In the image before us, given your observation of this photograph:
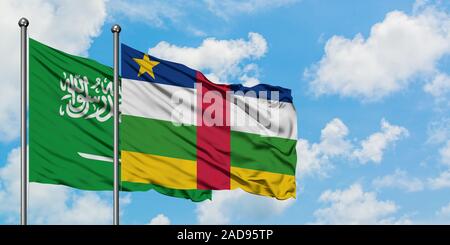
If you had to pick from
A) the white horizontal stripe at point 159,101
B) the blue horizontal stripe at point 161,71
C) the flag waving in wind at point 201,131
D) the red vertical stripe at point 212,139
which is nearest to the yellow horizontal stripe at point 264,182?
the flag waving in wind at point 201,131

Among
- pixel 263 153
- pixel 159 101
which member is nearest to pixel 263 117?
pixel 263 153

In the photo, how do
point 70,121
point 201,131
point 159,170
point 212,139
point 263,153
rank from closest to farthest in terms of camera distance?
point 70,121
point 159,170
point 201,131
point 212,139
point 263,153

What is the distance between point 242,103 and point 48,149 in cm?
513

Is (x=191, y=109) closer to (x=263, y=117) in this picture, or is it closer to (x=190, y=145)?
(x=190, y=145)

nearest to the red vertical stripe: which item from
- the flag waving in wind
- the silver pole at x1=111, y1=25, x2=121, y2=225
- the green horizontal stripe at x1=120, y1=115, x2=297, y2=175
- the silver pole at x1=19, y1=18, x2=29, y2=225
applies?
the flag waving in wind

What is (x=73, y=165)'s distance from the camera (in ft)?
49.1

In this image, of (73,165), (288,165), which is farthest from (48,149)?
(288,165)

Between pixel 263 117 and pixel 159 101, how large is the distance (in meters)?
3.33

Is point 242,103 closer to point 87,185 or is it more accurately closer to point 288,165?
point 288,165

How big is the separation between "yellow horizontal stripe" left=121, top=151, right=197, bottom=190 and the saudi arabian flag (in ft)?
0.63

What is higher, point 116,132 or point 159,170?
point 116,132

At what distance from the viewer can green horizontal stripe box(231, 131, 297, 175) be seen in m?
18.0

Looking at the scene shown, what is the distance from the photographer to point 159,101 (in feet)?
53.9

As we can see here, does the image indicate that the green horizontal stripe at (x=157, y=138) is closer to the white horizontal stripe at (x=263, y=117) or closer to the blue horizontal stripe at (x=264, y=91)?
the white horizontal stripe at (x=263, y=117)
